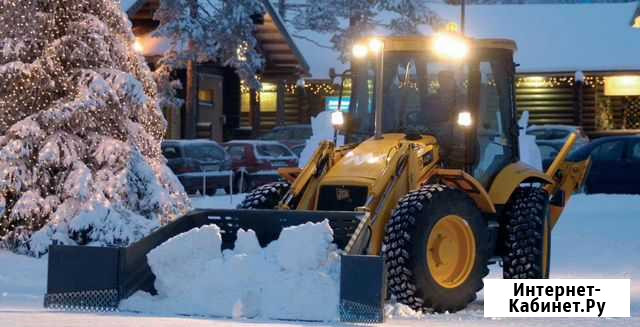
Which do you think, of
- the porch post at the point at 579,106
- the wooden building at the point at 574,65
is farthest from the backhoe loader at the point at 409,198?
the porch post at the point at 579,106

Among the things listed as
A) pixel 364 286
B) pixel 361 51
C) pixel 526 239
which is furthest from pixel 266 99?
pixel 364 286

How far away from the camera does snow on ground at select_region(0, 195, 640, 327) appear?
11016 mm

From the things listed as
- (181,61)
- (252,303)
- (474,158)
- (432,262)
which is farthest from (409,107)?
(181,61)

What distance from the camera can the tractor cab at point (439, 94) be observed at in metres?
13.7

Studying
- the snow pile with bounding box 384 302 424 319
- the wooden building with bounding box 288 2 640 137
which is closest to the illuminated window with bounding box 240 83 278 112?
the wooden building with bounding box 288 2 640 137

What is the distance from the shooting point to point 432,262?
12531 millimetres

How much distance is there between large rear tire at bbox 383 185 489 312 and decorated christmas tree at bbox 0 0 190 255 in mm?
5814

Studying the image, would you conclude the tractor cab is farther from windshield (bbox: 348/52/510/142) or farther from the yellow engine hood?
the yellow engine hood

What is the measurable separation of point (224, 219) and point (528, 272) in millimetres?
3048

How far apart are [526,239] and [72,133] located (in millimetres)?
6817

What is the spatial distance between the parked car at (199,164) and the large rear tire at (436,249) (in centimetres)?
1971

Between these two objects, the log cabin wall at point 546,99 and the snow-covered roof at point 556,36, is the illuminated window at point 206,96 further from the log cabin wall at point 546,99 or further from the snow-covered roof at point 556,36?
the log cabin wall at point 546,99

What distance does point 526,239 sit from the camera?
13609 millimetres

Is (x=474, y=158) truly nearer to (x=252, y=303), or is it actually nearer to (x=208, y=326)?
(x=252, y=303)
